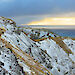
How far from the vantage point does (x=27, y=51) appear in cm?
2969

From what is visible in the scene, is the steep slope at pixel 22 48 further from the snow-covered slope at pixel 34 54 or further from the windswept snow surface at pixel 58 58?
the windswept snow surface at pixel 58 58

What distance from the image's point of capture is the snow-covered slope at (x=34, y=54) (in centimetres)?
2454

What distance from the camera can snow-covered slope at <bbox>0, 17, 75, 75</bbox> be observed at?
24536 millimetres

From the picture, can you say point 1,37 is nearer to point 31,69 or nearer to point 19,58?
point 19,58

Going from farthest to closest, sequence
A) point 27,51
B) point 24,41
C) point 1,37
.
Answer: point 24,41 → point 27,51 → point 1,37

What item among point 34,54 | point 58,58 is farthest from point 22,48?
point 58,58

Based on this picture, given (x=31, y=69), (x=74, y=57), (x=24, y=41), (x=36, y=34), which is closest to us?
(x=31, y=69)

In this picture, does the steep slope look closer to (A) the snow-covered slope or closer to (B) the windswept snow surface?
(A) the snow-covered slope

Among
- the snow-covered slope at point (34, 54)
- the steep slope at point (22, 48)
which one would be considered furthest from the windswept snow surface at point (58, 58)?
the steep slope at point (22, 48)

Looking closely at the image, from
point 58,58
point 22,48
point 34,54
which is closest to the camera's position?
point 22,48

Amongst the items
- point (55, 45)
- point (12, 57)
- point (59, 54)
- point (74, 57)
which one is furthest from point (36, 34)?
point (12, 57)

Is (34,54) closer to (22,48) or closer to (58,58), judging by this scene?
(22,48)

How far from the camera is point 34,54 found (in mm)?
30438

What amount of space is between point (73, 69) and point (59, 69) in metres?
8.07
